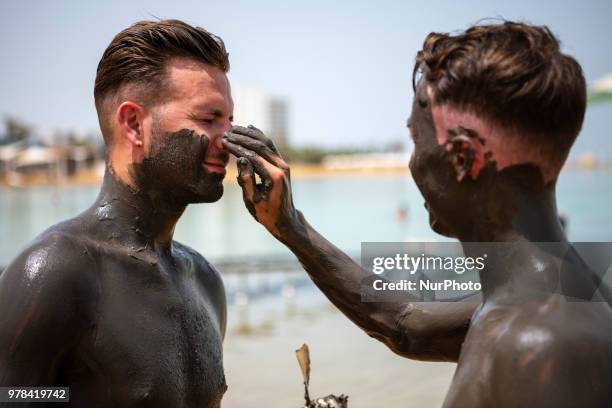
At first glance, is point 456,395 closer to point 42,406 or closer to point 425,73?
point 425,73

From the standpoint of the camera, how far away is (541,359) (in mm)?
1722

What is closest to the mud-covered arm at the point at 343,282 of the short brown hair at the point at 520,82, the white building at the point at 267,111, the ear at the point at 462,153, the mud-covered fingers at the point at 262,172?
the mud-covered fingers at the point at 262,172

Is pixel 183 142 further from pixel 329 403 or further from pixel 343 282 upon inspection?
pixel 329 403

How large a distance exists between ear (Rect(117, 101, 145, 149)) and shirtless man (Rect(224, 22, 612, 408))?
1178 mm

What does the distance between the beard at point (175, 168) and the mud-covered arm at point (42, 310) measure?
47 cm

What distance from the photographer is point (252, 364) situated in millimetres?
10086

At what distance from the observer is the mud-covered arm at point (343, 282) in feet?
8.25

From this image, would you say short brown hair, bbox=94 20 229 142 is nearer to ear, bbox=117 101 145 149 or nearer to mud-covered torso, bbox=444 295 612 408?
ear, bbox=117 101 145 149

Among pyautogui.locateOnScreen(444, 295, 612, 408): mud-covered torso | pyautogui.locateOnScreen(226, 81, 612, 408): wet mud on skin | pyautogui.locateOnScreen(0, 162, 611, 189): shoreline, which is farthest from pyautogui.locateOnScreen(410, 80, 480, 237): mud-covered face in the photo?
pyautogui.locateOnScreen(0, 162, 611, 189): shoreline

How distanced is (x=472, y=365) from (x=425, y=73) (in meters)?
0.84

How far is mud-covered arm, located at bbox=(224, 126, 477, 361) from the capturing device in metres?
2.52

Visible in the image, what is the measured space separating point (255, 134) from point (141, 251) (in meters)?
0.64

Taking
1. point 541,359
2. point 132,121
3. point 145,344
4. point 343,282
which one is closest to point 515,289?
point 541,359

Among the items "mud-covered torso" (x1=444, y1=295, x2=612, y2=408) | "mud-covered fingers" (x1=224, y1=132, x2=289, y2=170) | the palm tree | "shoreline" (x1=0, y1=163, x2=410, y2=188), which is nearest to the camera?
"mud-covered torso" (x1=444, y1=295, x2=612, y2=408)
